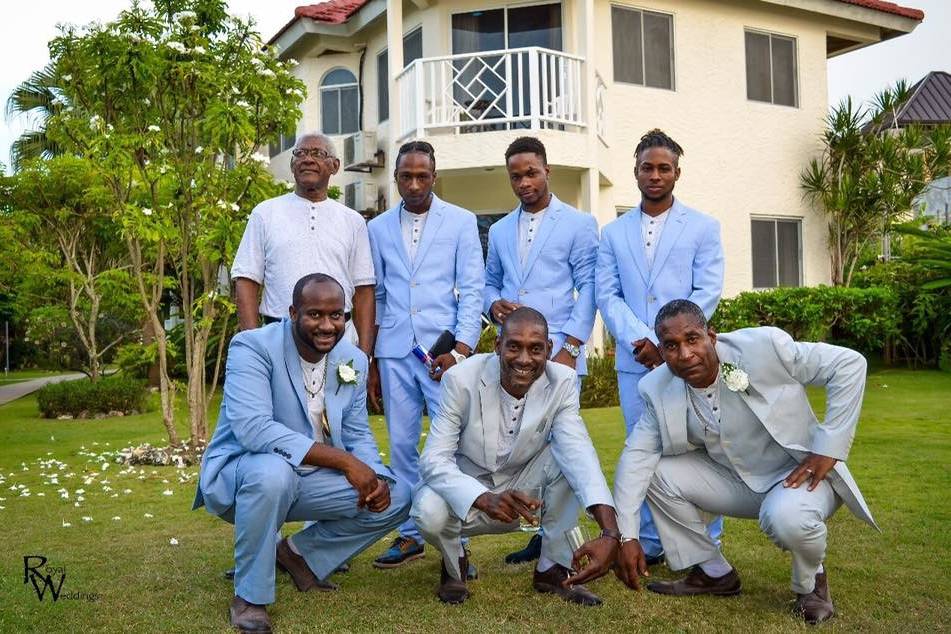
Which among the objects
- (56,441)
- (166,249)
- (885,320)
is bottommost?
(56,441)

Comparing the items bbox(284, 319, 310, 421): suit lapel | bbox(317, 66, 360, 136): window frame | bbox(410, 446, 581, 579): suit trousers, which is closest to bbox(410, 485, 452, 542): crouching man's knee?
bbox(410, 446, 581, 579): suit trousers

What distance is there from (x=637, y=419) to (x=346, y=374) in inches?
65.5

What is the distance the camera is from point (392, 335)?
539 centimetres

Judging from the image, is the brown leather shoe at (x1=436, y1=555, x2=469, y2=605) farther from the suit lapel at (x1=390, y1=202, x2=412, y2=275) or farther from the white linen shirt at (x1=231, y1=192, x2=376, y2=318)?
the suit lapel at (x1=390, y1=202, x2=412, y2=275)

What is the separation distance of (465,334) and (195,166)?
15.2 feet

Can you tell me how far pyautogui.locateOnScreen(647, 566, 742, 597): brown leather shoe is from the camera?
14.4ft

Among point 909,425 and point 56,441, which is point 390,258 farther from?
point 56,441

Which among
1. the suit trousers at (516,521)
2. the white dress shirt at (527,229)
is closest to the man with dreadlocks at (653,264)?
the white dress shirt at (527,229)

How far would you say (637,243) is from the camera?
17.0ft

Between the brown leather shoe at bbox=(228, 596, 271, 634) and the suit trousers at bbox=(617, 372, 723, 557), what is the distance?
202 cm

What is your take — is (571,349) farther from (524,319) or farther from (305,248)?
(305,248)

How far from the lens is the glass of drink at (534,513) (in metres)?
4.09

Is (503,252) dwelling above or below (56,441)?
above

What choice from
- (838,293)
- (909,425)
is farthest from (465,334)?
(838,293)
